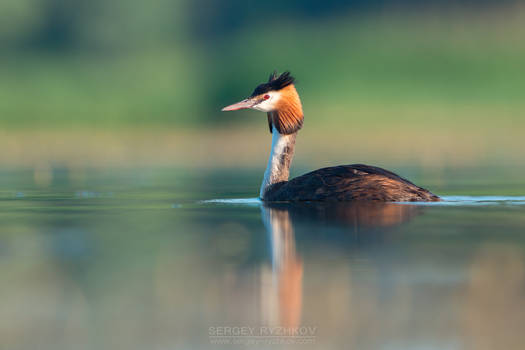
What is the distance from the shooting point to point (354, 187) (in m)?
16.7

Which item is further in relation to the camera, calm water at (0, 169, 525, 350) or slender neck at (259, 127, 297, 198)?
slender neck at (259, 127, 297, 198)

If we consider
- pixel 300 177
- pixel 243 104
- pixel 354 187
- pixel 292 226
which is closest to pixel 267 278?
pixel 292 226

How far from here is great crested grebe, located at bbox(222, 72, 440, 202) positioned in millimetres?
16703

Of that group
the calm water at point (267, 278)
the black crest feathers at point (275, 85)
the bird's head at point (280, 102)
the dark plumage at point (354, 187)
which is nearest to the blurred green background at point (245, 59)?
the bird's head at point (280, 102)

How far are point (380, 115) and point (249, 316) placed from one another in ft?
373

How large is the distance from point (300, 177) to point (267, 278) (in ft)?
24.9

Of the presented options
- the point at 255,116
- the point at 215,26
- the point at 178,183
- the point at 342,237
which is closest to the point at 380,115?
the point at 255,116

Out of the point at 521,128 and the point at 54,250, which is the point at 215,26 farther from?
the point at 54,250

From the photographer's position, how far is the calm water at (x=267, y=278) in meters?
7.92

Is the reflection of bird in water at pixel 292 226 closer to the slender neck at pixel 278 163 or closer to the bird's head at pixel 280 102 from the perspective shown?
the slender neck at pixel 278 163

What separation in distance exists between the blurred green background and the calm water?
4165 inches

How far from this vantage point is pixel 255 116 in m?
116

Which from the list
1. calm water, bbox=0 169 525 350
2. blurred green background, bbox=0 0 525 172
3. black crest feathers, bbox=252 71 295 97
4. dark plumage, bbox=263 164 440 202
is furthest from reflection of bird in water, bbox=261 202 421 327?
blurred green background, bbox=0 0 525 172

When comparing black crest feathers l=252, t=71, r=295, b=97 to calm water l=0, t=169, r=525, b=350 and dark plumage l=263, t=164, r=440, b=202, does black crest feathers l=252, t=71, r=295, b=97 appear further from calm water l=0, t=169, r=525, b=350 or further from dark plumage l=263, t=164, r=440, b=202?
calm water l=0, t=169, r=525, b=350
